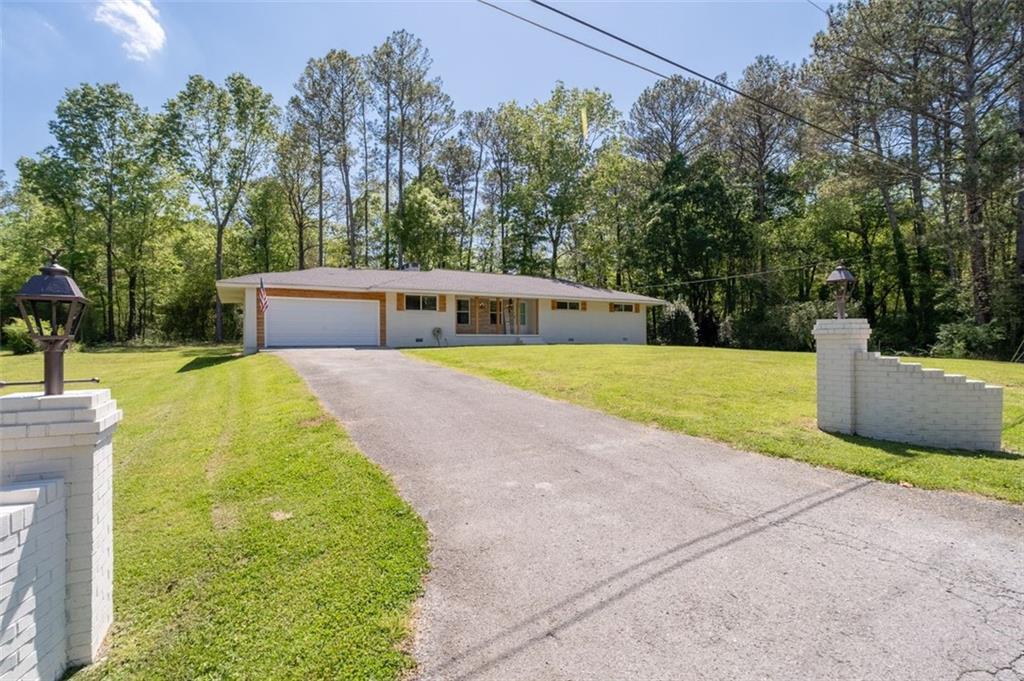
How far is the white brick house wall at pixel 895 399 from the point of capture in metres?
5.98

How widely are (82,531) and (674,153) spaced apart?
34347 mm

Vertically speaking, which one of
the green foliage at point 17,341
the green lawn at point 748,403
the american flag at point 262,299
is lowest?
the green lawn at point 748,403

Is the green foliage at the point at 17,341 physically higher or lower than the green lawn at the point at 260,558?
higher

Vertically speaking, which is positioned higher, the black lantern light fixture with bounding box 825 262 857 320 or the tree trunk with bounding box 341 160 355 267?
the tree trunk with bounding box 341 160 355 267

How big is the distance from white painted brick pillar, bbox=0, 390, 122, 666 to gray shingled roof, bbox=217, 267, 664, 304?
15880 mm

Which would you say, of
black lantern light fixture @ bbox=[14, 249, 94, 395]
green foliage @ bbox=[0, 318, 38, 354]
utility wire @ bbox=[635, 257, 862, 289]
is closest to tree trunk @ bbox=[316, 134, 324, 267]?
green foliage @ bbox=[0, 318, 38, 354]

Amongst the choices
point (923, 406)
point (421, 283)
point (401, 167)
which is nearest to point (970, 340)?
point (923, 406)

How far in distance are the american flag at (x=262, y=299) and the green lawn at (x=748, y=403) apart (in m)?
5.36

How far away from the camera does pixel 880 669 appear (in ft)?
7.22

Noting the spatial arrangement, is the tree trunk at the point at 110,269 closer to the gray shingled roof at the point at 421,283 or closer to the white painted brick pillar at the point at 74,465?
the gray shingled roof at the point at 421,283

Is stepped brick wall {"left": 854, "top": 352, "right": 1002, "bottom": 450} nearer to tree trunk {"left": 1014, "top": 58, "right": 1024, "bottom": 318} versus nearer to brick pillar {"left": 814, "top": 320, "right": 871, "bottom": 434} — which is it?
brick pillar {"left": 814, "top": 320, "right": 871, "bottom": 434}

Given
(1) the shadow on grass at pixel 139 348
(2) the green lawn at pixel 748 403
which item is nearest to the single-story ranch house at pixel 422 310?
(1) the shadow on grass at pixel 139 348

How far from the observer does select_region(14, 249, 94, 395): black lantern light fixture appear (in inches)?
93.0

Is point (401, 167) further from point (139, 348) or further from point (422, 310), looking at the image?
point (139, 348)
